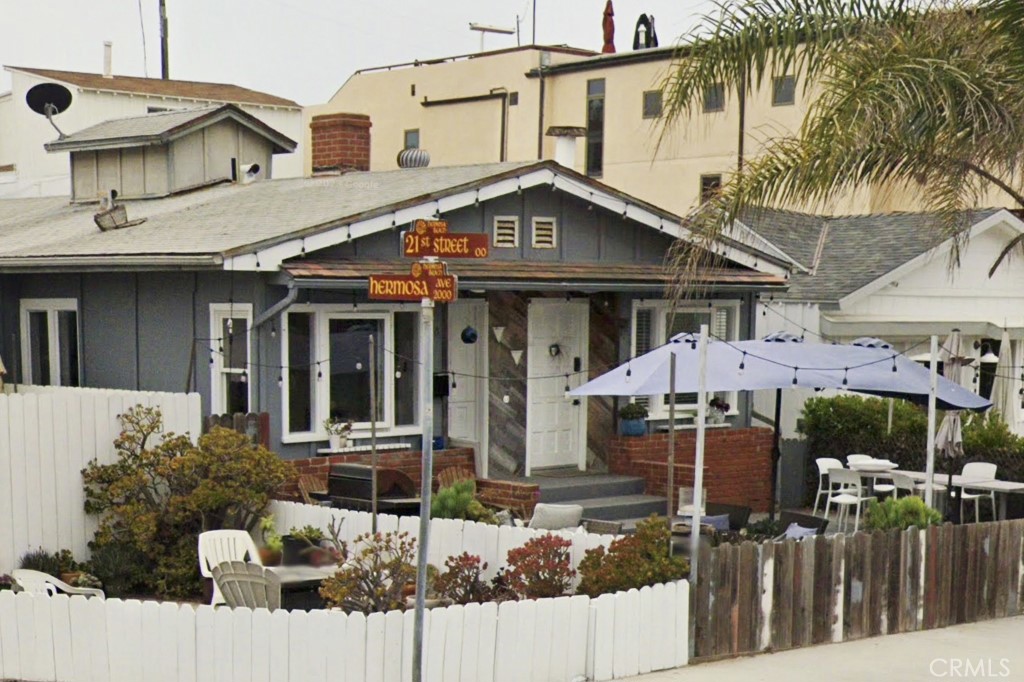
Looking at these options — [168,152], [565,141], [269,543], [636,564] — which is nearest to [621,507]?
[269,543]

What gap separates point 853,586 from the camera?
1262cm

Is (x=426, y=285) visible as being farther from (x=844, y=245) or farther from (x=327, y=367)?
(x=844, y=245)

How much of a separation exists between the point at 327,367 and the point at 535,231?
10.9ft

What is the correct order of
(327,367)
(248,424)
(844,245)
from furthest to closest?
1. (844,245)
2. (327,367)
3. (248,424)

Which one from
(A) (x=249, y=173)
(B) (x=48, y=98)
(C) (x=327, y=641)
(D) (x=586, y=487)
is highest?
(B) (x=48, y=98)

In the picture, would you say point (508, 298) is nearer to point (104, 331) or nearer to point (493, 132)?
point (104, 331)

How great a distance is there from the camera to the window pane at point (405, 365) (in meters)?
17.8

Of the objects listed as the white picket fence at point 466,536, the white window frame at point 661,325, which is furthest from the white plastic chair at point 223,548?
the white window frame at point 661,325

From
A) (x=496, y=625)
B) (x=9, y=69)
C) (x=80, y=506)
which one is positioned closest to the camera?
(x=496, y=625)

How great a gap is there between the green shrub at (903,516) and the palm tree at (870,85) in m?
A: 2.76

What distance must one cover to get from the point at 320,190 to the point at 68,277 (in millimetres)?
3270

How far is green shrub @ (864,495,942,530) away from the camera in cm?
1348

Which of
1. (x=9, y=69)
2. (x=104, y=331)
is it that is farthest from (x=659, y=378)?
(x=9, y=69)

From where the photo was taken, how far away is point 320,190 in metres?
19.2
